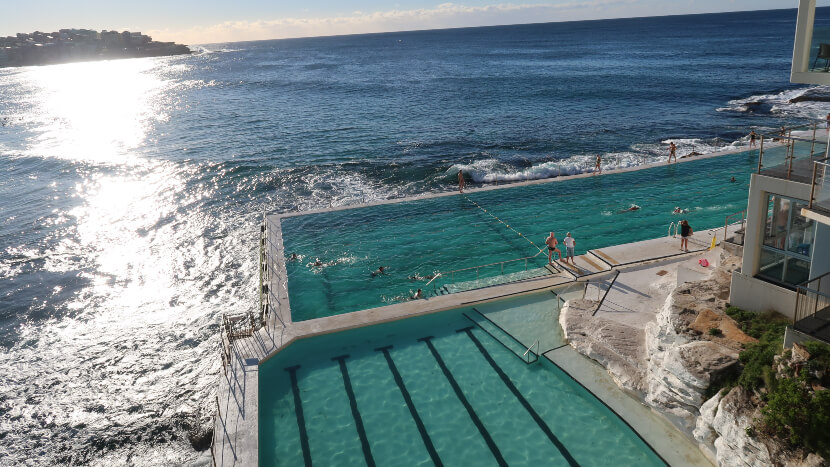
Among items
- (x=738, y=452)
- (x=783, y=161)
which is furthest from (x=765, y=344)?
(x=783, y=161)

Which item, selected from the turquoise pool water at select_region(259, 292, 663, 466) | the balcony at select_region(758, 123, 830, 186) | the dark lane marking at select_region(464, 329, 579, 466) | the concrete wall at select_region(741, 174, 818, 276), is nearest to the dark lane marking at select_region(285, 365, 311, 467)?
the turquoise pool water at select_region(259, 292, 663, 466)

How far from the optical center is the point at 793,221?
11.0m

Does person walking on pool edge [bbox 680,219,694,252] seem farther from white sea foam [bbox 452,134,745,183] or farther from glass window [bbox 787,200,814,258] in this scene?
white sea foam [bbox 452,134,745,183]

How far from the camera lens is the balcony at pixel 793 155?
1093 centimetres

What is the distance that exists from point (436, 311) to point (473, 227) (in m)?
9.24

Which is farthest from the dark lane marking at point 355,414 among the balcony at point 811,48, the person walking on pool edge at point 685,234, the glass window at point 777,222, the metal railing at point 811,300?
the person walking on pool edge at point 685,234

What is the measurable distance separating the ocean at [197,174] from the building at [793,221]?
A: 1508cm

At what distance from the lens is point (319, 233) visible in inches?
1018

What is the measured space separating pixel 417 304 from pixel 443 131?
130 ft

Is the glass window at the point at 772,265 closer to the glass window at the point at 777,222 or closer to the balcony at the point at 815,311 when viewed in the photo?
the glass window at the point at 777,222

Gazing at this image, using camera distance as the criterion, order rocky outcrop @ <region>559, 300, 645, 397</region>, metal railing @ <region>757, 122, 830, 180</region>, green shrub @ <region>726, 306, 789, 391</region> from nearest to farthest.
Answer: green shrub @ <region>726, 306, 789, 391</region>
metal railing @ <region>757, 122, 830, 180</region>
rocky outcrop @ <region>559, 300, 645, 397</region>

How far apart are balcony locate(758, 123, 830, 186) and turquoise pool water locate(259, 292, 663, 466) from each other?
20.8 ft

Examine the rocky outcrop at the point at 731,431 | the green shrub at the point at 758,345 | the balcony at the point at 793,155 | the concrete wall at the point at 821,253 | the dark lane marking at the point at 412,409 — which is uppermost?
the balcony at the point at 793,155

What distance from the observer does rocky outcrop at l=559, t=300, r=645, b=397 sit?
12930 millimetres
